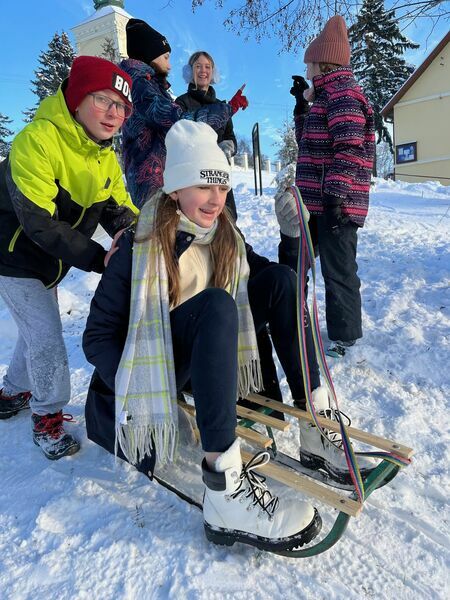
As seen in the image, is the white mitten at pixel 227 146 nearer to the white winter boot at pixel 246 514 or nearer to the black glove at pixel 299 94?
the black glove at pixel 299 94

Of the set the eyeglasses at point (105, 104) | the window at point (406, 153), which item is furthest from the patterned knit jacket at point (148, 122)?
the window at point (406, 153)

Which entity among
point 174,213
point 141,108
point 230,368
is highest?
point 141,108

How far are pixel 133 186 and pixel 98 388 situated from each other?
6.31ft

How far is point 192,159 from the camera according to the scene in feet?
6.05

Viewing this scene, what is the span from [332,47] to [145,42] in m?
1.34

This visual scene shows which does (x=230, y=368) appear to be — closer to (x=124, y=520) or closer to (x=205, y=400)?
(x=205, y=400)

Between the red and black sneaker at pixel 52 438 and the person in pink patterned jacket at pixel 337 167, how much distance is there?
186 centimetres

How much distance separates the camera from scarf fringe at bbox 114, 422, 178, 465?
1.78 metres

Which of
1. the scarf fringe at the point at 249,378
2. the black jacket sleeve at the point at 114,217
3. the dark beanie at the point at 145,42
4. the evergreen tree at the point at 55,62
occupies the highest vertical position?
the evergreen tree at the point at 55,62

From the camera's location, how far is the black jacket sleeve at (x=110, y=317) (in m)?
1.82

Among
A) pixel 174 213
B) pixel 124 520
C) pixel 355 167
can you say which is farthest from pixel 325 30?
pixel 124 520

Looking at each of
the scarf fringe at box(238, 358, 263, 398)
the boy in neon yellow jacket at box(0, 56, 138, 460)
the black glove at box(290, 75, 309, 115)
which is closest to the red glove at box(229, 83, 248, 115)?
the black glove at box(290, 75, 309, 115)

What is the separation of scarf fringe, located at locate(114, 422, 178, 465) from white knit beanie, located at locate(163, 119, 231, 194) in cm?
100

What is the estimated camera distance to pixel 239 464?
167 centimetres
